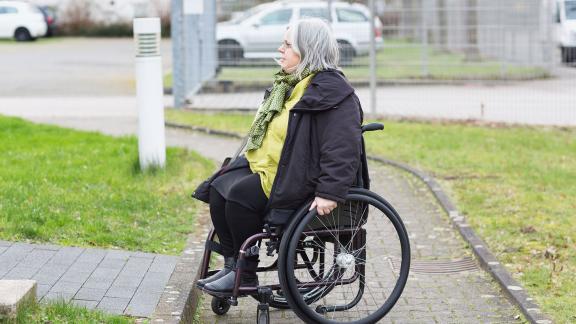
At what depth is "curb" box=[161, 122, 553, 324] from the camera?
220 inches

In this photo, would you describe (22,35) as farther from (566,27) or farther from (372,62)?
(566,27)

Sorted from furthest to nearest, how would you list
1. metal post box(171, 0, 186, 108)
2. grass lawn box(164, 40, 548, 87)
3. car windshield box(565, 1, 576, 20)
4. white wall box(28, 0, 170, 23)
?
white wall box(28, 0, 170, 23)
metal post box(171, 0, 186, 108)
grass lawn box(164, 40, 548, 87)
car windshield box(565, 1, 576, 20)

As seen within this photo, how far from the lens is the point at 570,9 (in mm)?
13383

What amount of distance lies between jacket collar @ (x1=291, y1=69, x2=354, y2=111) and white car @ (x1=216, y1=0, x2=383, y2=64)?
31.4 ft

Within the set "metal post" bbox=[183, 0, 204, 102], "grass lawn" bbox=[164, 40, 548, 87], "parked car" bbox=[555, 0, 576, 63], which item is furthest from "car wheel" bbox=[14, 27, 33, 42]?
"parked car" bbox=[555, 0, 576, 63]

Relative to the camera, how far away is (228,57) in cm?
1583

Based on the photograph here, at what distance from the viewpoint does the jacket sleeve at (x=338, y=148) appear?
5.03 meters

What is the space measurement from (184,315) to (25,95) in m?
13.4

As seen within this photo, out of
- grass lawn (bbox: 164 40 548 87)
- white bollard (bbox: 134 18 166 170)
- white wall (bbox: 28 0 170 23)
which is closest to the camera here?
white bollard (bbox: 134 18 166 170)

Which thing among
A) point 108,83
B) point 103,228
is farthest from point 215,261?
point 108,83

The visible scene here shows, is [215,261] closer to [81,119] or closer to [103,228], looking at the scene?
[103,228]

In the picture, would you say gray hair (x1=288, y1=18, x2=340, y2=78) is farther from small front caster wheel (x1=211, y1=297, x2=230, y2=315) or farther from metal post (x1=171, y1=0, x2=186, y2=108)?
metal post (x1=171, y1=0, x2=186, y2=108)

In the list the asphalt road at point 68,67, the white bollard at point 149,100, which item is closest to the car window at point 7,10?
the asphalt road at point 68,67

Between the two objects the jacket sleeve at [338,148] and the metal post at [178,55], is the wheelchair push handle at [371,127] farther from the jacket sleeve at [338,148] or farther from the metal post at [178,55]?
the metal post at [178,55]
